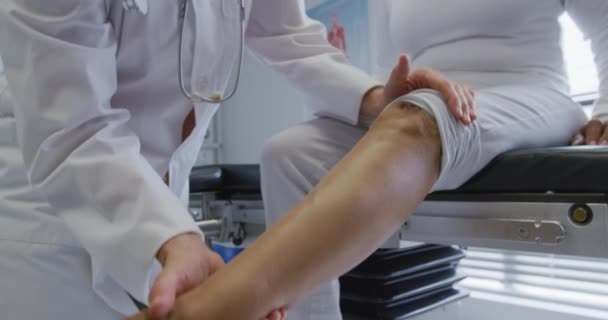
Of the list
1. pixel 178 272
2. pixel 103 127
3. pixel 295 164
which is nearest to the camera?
pixel 178 272

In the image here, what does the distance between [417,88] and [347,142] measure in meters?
0.20

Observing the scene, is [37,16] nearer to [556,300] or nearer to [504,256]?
[556,300]

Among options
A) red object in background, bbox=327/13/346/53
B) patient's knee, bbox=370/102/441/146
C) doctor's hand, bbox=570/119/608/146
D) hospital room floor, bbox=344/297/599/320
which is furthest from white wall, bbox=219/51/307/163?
patient's knee, bbox=370/102/441/146

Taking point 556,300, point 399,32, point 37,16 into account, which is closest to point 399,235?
point 399,32

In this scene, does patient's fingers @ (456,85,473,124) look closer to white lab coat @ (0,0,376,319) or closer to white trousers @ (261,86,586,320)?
white trousers @ (261,86,586,320)

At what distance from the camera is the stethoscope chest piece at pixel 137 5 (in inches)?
24.0

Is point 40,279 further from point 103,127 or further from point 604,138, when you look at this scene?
point 604,138

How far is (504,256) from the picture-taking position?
198 centimetres

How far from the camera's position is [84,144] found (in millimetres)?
563

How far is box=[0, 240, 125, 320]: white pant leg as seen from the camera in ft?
2.23

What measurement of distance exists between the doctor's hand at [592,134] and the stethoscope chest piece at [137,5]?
75cm

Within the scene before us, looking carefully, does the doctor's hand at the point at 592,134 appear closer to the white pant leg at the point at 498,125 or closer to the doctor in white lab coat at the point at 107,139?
the white pant leg at the point at 498,125

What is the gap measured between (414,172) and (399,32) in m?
0.63

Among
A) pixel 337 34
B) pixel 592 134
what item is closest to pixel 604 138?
pixel 592 134
